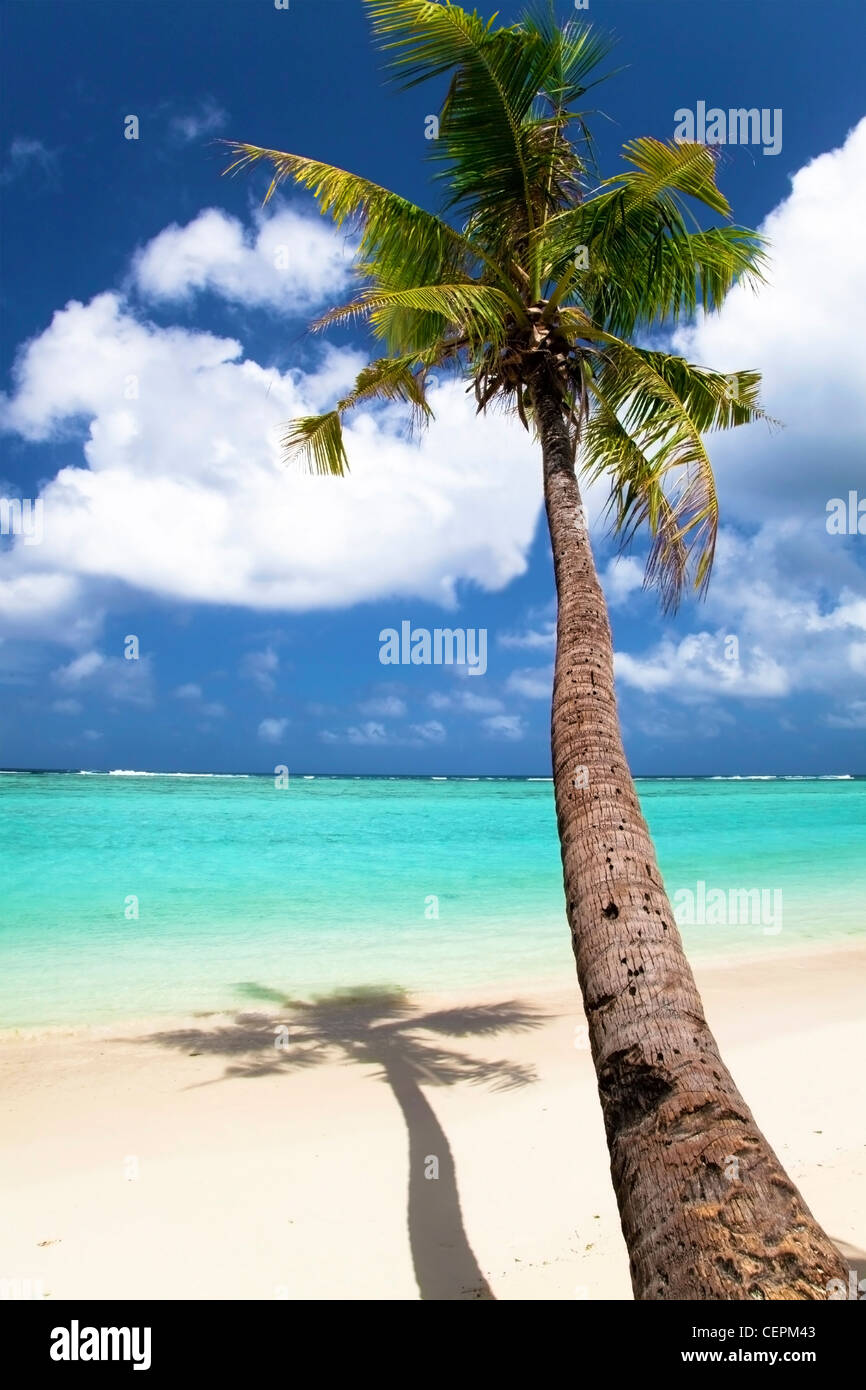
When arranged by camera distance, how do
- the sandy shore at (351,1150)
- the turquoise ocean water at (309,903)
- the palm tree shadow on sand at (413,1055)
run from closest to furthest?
the sandy shore at (351,1150), the palm tree shadow on sand at (413,1055), the turquoise ocean water at (309,903)

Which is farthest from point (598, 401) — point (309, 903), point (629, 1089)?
point (309, 903)

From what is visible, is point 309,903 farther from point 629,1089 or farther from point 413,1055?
point 629,1089

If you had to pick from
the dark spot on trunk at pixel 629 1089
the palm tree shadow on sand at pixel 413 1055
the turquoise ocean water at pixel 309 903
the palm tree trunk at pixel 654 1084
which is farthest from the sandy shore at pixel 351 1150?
the turquoise ocean water at pixel 309 903

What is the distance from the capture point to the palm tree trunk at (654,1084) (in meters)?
2.25

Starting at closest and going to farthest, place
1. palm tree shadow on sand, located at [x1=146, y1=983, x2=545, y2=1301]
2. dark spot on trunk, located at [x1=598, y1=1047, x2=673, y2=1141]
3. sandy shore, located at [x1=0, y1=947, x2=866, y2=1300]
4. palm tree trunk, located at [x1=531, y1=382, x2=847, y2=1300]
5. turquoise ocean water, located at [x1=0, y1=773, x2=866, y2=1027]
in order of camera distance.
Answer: palm tree trunk, located at [x1=531, y1=382, x2=847, y2=1300]
dark spot on trunk, located at [x1=598, y1=1047, x2=673, y2=1141]
sandy shore, located at [x1=0, y1=947, x2=866, y2=1300]
palm tree shadow on sand, located at [x1=146, y1=983, x2=545, y2=1301]
turquoise ocean water, located at [x1=0, y1=773, x2=866, y2=1027]

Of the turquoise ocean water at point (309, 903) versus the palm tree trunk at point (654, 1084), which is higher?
the palm tree trunk at point (654, 1084)

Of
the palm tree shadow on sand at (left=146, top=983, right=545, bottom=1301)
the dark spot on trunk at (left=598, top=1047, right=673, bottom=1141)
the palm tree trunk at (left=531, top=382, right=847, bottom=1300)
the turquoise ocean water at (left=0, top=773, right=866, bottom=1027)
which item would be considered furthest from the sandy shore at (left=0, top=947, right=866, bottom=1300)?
the turquoise ocean water at (left=0, top=773, right=866, bottom=1027)

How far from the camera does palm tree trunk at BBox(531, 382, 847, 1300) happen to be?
225cm

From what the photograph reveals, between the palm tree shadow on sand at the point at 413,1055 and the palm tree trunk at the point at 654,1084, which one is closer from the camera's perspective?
the palm tree trunk at the point at 654,1084

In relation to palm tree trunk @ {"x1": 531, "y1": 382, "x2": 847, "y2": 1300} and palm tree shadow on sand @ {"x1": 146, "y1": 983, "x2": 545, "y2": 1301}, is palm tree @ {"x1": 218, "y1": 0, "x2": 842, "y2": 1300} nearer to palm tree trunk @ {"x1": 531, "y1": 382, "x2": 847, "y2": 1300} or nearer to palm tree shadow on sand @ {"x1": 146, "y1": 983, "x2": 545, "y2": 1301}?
palm tree trunk @ {"x1": 531, "y1": 382, "x2": 847, "y2": 1300}

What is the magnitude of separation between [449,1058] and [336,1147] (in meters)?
2.45

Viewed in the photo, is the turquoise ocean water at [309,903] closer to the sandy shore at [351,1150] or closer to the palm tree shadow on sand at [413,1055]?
the palm tree shadow on sand at [413,1055]

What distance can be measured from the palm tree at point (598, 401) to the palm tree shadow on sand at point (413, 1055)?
217 centimetres

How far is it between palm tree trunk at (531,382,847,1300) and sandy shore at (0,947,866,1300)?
6.44 feet
